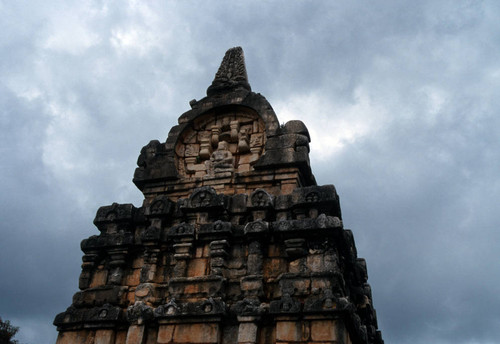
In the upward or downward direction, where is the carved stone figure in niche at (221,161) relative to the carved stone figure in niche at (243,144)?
downward

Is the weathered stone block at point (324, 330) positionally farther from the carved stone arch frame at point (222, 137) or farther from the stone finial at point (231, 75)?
the stone finial at point (231, 75)

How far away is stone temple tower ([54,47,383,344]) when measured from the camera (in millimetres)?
6480

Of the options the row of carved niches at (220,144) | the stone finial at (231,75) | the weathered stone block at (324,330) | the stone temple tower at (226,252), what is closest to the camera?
the weathered stone block at (324,330)

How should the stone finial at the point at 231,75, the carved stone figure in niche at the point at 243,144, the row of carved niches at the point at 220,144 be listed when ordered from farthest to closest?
1. the stone finial at the point at 231,75
2. the carved stone figure in niche at the point at 243,144
3. the row of carved niches at the point at 220,144

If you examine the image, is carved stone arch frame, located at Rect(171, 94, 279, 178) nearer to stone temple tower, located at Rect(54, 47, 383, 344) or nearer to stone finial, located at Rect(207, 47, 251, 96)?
stone temple tower, located at Rect(54, 47, 383, 344)

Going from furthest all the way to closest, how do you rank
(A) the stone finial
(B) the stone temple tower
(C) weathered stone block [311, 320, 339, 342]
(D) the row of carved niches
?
1. (A) the stone finial
2. (D) the row of carved niches
3. (B) the stone temple tower
4. (C) weathered stone block [311, 320, 339, 342]

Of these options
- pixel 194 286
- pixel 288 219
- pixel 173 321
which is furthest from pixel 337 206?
pixel 173 321

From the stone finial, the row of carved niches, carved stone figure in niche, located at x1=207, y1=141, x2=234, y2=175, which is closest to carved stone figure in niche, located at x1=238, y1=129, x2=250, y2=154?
the row of carved niches

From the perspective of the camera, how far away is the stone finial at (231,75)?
A: 33.1 ft

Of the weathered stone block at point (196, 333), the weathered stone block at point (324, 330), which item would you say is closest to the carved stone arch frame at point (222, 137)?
the weathered stone block at point (196, 333)

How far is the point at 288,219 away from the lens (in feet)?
24.0

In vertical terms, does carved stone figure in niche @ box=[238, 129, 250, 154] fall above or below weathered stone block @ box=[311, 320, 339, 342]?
above

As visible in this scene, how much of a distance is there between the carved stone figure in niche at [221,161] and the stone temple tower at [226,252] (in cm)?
3

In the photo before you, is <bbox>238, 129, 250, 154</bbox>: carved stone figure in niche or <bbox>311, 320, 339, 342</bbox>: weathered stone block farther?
<bbox>238, 129, 250, 154</bbox>: carved stone figure in niche
